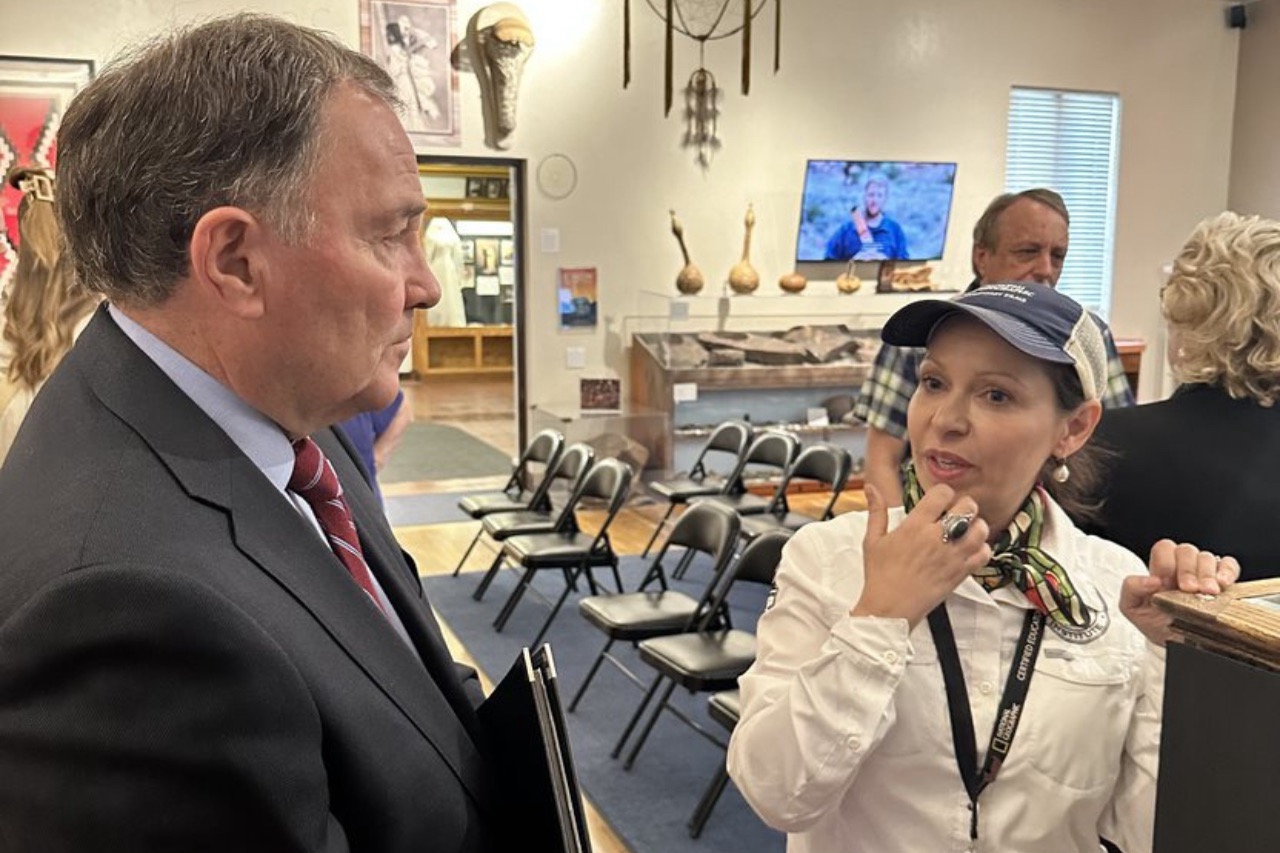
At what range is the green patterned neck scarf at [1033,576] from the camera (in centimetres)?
139

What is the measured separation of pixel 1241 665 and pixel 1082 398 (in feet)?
2.25

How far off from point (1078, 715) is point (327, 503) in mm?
958

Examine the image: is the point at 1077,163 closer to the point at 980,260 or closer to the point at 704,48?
the point at 704,48

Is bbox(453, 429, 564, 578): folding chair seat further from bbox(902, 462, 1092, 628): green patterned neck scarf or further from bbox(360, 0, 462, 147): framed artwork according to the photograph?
bbox(902, 462, 1092, 628): green patterned neck scarf

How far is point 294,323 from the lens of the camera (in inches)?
36.0

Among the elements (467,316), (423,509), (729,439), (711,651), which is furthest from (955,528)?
(467,316)

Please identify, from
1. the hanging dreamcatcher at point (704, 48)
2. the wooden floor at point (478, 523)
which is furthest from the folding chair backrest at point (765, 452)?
the hanging dreamcatcher at point (704, 48)

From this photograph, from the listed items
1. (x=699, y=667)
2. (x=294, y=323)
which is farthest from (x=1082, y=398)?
(x=699, y=667)

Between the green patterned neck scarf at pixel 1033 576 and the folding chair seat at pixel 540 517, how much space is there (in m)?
3.74

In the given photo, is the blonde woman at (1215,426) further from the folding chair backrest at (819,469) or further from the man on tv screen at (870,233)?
the man on tv screen at (870,233)

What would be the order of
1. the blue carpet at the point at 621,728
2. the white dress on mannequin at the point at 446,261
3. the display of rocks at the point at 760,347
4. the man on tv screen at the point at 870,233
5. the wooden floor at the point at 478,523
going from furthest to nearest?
the white dress on mannequin at the point at 446,261 → the man on tv screen at the point at 870,233 → the display of rocks at the point at 760,347 → the wooden floor at the point at 478,523 → the blue carpet at the point at 621,728

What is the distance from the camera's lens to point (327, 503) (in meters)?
1.11

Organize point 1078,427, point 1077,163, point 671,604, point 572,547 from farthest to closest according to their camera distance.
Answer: point 1077,163 < point 572,547 < point 671,604 < point 1078,427

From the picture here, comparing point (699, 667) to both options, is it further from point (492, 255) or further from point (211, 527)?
point (492, 255)
